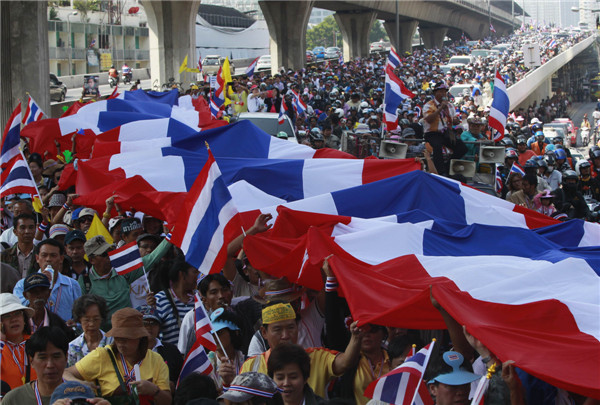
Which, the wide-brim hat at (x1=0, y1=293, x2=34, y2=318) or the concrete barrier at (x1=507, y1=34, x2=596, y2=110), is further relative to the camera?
the concrete barrier at (x1=507, y1=34, x2=596, y2=110)

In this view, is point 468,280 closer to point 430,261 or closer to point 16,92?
point 430,261

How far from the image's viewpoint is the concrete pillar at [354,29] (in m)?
65.5

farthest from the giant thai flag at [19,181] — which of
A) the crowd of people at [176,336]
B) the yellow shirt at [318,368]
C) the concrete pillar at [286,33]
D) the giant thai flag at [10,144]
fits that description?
the concrete pillar at [286,33]

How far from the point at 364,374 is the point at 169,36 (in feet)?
109

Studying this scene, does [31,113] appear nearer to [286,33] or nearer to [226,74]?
[226,74]

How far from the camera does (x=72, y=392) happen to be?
14.5 ft

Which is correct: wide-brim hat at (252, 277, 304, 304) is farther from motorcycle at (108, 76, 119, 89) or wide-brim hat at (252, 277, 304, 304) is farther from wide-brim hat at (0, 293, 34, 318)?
motorcycle at (108, 76, 119, 89)

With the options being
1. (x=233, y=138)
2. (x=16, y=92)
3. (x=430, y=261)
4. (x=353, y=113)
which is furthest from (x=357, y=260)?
(x=16, y=92)

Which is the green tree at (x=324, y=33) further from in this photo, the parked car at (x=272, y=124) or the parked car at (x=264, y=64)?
the parked car at (x=272, y=124)

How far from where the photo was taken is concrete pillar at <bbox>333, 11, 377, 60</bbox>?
215ft

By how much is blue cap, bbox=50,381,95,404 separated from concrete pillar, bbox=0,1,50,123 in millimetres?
19933

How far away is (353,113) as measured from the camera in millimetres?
23406

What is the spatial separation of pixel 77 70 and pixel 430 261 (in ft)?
241

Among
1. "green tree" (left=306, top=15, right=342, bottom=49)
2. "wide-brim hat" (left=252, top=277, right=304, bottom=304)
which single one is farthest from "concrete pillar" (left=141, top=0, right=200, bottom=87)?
"green tree" (left=306, top=15, right=342, bottom=49)
